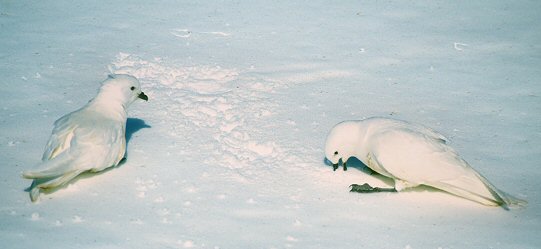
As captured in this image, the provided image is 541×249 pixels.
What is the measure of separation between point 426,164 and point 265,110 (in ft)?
5.16

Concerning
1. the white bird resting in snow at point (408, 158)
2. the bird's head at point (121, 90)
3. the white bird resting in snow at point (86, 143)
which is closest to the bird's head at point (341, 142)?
the white bird resting in snow at point (408, 158)

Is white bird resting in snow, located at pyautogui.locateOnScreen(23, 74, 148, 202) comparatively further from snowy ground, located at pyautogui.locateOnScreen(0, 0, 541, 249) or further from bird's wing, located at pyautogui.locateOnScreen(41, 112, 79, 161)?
snowy ground, located at pyautogui.locateOnScreen(0, 0, 541, 249)

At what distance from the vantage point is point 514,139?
13.8 ft

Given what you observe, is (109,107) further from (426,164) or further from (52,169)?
(426,164)

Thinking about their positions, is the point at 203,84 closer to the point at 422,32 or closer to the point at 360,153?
the point at 360,153

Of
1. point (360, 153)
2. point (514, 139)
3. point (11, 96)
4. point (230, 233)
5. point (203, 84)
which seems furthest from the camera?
point (203, 84)

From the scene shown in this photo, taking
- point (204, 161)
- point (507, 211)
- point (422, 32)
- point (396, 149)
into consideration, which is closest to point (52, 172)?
point (204, 161)

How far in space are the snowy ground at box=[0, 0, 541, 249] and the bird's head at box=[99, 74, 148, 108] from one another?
31cm

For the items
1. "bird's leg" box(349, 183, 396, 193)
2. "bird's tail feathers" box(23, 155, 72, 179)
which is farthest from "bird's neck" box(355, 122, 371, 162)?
"bird's tail feathers" box(23, 155, 72, 179)

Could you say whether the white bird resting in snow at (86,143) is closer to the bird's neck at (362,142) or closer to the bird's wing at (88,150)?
the bird's wing at (88,150)

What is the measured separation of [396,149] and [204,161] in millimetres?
1339

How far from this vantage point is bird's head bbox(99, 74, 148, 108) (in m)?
3.96

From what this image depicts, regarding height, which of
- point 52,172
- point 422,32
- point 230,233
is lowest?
point 230,233

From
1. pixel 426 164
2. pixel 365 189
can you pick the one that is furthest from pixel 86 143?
pixel 426 164
